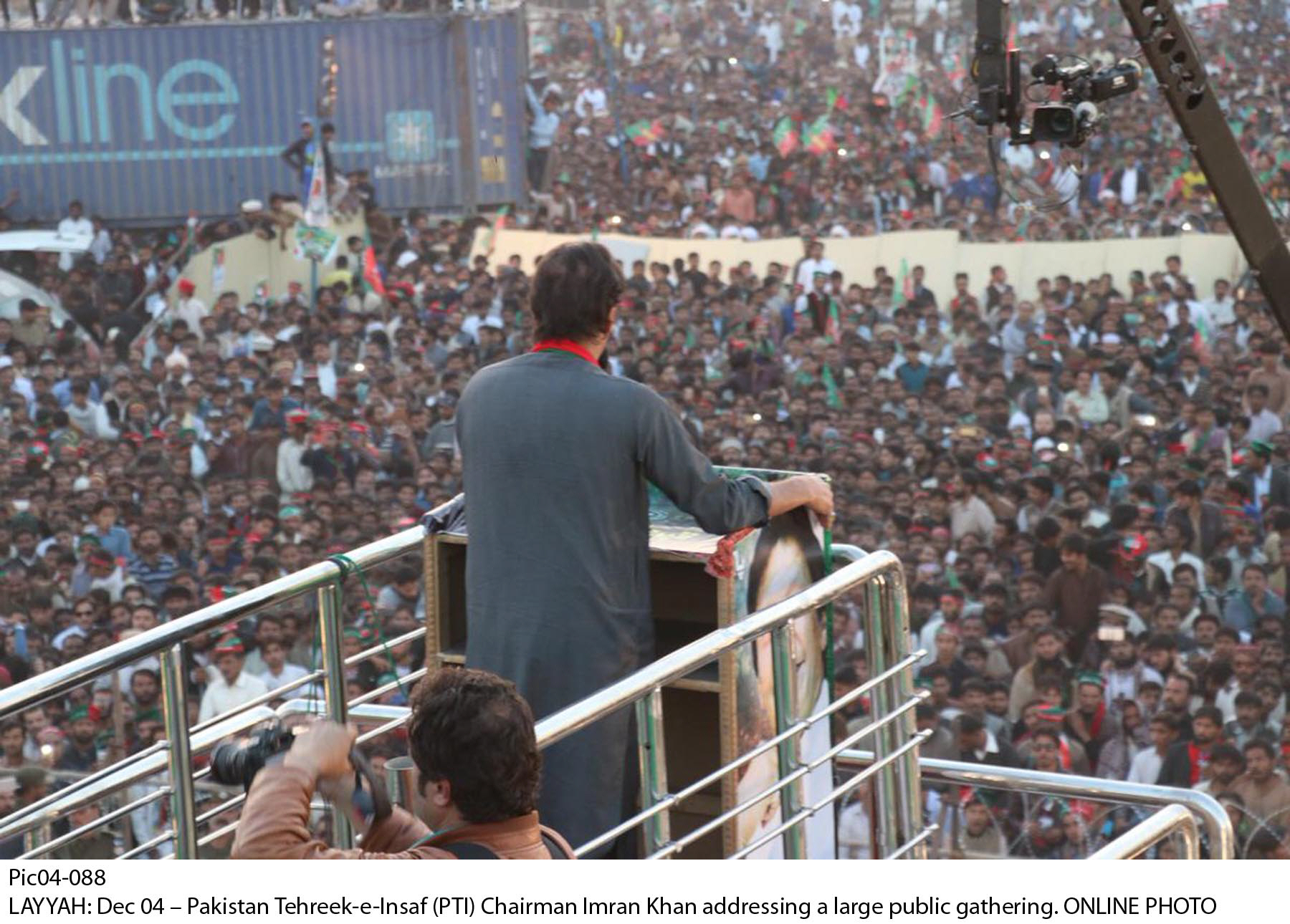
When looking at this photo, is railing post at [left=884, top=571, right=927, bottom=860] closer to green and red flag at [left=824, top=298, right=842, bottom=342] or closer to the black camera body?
the black camera body

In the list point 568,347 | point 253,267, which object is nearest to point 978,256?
point 253,267

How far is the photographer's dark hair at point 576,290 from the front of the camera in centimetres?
318

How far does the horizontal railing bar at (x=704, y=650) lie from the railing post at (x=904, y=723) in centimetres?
5

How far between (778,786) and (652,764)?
0.20 meters

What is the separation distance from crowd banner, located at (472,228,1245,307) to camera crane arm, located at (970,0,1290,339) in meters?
11.2

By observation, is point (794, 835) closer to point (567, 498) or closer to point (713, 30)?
point (567, 498)

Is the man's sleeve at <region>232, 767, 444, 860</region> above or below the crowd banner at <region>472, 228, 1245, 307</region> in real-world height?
above

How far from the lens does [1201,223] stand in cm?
1669

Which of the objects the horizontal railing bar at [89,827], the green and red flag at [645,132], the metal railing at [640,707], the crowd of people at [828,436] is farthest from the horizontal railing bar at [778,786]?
the green and red flag at [645,132]

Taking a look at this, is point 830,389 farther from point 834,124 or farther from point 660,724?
point 660,724

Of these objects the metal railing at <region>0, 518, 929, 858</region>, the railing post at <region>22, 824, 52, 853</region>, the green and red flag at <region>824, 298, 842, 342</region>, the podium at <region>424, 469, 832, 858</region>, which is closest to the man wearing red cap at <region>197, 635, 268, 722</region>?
the railing post at <region>22, 824, 52, 853</region>

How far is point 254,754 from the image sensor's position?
99.0 inches

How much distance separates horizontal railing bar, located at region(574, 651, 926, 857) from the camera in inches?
110

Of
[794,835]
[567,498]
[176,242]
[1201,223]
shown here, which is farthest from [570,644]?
[176,242]
